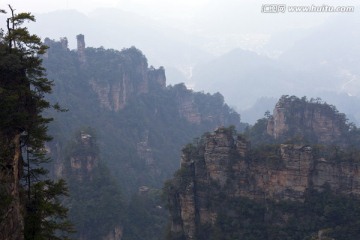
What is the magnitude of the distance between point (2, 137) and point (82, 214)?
28.5 m

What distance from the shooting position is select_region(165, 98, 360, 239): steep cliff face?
101 ft

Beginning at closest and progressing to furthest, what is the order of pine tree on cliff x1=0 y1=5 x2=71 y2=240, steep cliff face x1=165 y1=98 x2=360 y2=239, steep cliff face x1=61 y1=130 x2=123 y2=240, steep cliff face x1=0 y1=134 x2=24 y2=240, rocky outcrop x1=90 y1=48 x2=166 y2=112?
1. steep cliff face x1=0 y1=134 x2=24 y2=240
2. pine tree on cliff x1=0 y1=5 x2=71 y2=240
3. steep cliff face x1=165 y1=98 x2=360 y2=239
4. steep cliff face x1=61 y1=130 x2=123 y2=240
5. rocky outcrop x1=90 y1=48 x2=166 y2=112

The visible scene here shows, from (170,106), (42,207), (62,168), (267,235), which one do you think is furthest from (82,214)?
(170,106)

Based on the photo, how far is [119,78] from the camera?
68562mm

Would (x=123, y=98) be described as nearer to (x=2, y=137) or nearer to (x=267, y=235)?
(x=267, y=235)

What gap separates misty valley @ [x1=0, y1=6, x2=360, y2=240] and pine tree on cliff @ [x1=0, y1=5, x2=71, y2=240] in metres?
0.05

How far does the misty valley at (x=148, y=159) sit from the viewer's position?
16.2m

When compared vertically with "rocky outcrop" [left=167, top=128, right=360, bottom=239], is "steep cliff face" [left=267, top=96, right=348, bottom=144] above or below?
above

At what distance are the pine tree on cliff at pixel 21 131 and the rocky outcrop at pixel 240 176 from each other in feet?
56.5

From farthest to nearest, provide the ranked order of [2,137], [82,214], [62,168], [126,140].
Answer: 1. [126,140]
2. [62,168]
3. [82,214]
4. [2,137]

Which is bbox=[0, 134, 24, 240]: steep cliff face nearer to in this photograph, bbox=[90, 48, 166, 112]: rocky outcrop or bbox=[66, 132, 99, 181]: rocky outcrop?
bbox=[66, 132, 99, 181]: rocky outcrop

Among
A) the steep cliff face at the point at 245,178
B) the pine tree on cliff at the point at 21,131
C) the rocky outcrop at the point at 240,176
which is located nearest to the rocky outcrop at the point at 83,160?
the steep cliff face at the point at 245,178

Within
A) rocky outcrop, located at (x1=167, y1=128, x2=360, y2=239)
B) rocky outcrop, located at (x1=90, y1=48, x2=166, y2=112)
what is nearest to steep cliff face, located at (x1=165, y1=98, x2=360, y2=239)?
rocky outcrop, located at (x1=167, y1=128, x2=360, y2=239)

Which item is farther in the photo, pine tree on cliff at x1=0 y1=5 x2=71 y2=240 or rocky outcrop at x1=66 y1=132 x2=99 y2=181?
rocky outcrop at x1=66 y1=132 x2=99 y2=181
